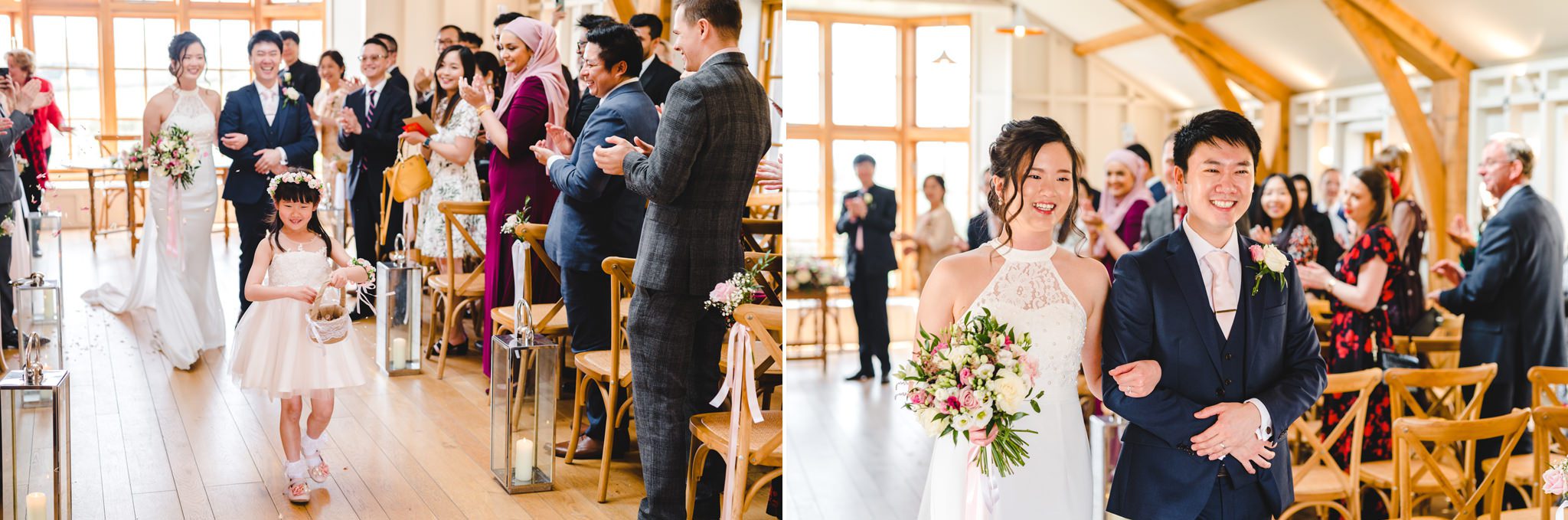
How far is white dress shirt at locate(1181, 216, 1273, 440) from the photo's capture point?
182cm

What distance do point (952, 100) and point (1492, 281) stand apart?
93.8 inches

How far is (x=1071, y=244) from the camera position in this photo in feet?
8.50

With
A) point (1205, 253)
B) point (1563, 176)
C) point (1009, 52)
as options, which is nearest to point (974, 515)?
point (1205, 253)

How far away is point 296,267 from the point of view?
3.05m

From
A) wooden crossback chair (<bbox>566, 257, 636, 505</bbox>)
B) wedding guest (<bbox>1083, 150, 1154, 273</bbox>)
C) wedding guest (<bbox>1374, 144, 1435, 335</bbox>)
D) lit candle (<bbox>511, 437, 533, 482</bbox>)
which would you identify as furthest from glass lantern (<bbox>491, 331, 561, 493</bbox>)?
wedding guest (<bbox>1374, 144, 1435, 335</bbox>)

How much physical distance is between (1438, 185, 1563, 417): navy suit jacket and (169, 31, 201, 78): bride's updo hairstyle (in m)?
3.75

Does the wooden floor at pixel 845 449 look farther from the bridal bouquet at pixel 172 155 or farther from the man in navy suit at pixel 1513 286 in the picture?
the man in navy suit at pixel 1513 286

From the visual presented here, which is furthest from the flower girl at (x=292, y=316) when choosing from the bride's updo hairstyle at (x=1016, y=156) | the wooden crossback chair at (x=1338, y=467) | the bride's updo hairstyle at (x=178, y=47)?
the wooden crossback chair at (x=1338, y=467)

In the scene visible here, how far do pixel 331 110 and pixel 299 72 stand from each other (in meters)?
0.19

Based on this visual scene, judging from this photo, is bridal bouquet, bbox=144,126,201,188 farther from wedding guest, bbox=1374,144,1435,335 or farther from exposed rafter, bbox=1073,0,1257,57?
wedding guest, bbox=1374,144,1435,335

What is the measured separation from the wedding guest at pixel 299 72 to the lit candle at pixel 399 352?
1017mm

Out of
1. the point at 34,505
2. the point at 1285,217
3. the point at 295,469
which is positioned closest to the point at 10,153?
the point at 34,505

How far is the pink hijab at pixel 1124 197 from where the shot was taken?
3332 millimetres

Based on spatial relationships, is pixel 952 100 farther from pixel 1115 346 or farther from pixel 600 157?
pixel 600 157
